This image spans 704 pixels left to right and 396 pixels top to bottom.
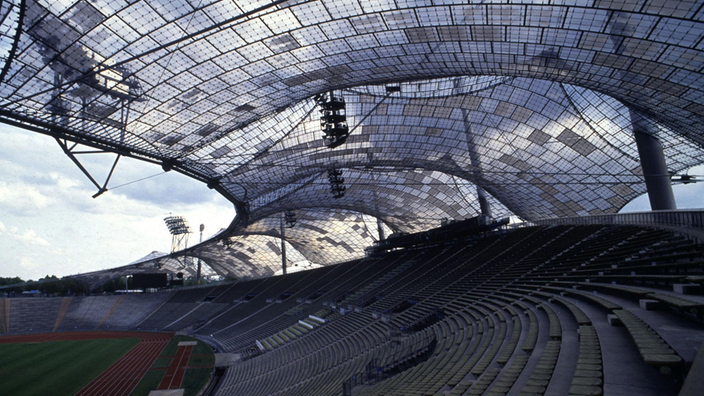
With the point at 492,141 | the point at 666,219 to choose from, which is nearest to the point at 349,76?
the point at 492,141

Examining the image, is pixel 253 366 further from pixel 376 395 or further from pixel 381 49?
pixel 381 49

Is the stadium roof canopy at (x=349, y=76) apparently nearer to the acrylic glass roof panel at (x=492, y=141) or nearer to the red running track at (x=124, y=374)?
the acrylic glass roof panel at (x=492, y=141)

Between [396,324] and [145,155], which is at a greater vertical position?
[145,155]

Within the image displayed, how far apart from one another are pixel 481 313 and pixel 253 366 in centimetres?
2188

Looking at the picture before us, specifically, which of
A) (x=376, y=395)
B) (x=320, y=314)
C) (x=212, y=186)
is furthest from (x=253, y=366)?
(x=376, y=395)

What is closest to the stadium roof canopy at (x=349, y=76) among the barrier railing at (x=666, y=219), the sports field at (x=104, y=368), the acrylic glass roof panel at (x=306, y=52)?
the acrylic glass roof panel at (x=306, y=52)

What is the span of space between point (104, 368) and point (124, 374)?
12.6 feet

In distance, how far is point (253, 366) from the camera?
3459 centimetres

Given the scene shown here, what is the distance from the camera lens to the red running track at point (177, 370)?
31.3 metres

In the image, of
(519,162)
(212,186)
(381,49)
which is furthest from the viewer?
(519,162)

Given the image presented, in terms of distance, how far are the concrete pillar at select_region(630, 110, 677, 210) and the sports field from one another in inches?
1448

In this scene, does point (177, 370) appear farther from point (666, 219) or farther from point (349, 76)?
point (666, 219)

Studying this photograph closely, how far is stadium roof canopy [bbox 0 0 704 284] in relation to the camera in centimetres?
1917

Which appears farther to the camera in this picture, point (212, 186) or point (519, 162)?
point (519, 162)
